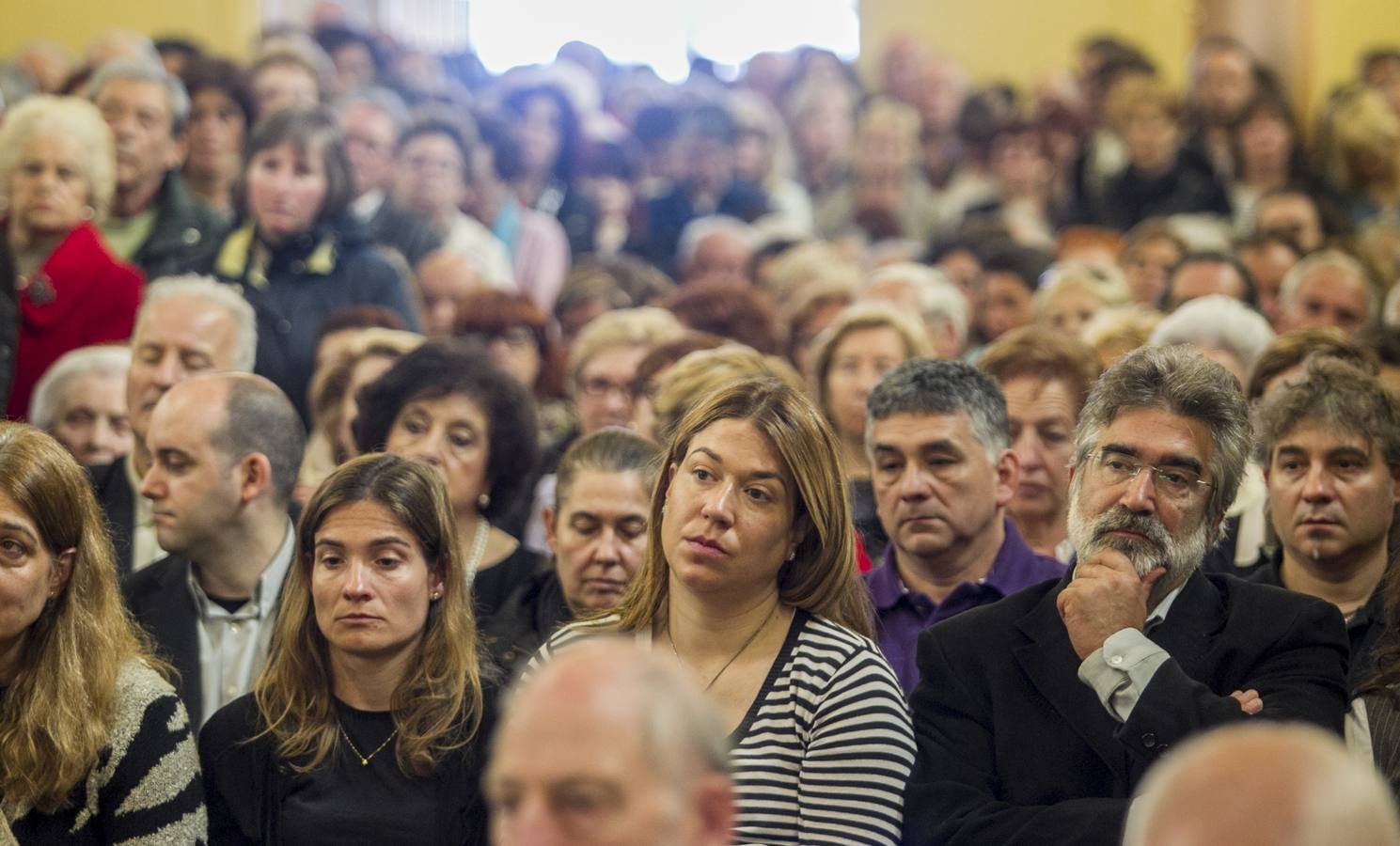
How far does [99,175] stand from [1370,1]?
7.94 metres

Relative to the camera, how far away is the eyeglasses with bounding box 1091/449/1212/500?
3.50 metres

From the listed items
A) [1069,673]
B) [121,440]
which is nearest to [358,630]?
[1069,673]

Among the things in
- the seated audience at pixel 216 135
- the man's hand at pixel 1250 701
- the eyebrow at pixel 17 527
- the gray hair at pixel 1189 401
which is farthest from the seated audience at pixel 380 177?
the man's hand at pixel 1250 701

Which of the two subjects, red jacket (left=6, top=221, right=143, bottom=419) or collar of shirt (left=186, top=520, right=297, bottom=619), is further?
red jacket (left=6, top=221, right=143, bottom=419)

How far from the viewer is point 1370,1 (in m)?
11.3

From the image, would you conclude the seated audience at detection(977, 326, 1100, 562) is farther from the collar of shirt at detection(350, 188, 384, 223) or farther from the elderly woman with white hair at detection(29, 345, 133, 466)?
the collar of shirt at detection(350, 188, 384, 223)

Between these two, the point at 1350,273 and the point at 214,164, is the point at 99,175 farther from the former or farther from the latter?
the point at 1350,273

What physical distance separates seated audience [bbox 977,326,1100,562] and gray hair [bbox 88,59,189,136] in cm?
396

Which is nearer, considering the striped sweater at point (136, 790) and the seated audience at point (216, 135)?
the striped sweater at point (136, 790)

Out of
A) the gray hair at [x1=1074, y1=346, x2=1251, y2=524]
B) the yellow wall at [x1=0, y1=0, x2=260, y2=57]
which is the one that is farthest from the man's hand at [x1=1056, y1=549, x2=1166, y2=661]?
the yellow wall at [x1=0, y1=0, x2=260, y2=57]

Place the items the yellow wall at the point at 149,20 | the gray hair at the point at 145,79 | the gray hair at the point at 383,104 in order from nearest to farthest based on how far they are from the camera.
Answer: the gray hair at the point at 145,79
the gray hair at the point at 383,104
the yellow wall at the point at 149,20

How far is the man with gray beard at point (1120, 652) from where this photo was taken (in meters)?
3.18

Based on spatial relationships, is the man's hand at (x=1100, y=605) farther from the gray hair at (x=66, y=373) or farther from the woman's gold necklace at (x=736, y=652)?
the gray hair at (x=66, y=373)

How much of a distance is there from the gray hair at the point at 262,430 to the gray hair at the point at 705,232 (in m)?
4.43
